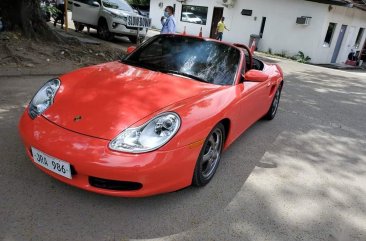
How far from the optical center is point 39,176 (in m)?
3.12

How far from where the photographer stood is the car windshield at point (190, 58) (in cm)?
381

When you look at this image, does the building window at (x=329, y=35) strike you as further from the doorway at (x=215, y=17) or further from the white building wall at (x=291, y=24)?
the doorway at (x=215, y=17)

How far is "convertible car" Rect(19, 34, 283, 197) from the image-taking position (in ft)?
8.45

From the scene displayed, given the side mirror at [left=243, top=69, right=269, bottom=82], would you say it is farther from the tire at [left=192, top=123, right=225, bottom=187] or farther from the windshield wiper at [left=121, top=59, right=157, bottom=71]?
the windshield wiper at [left=121, top=59, right=157, bottom=71]

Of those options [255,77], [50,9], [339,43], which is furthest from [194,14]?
[255,77]

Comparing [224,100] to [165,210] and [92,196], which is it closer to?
[165,210]

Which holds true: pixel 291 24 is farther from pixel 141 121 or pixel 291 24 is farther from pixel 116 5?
pixel 141 121

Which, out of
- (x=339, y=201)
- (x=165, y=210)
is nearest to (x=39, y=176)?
(x=165, y=210)

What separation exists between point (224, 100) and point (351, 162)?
235cm

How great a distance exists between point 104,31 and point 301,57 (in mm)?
10843

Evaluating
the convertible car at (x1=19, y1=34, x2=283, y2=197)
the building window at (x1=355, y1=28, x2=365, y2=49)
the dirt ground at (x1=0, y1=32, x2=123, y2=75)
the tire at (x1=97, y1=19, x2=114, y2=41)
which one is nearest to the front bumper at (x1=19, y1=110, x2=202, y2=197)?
the convertible car at (x1=19, y1=34, x2=283, y2=197)

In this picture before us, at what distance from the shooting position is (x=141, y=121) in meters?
2.76

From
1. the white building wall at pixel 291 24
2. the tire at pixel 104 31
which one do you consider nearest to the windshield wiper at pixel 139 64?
the tire at pixel 104 31

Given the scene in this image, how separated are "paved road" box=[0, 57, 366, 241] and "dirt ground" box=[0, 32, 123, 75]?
2.04 metres
